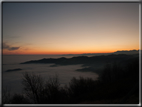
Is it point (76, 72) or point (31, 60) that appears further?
point (76, 72)

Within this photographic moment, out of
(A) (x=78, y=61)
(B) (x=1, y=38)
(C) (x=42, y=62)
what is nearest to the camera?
(B) (x=1, y=38)

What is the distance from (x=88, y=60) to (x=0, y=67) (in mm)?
6052

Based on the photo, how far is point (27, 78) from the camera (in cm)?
697

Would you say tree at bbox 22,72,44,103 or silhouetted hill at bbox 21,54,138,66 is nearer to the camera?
silhouetted hill at bbox 21,54,138,66

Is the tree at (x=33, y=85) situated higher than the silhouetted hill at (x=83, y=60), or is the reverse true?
the silhouetted hill at (x=83, y=60)

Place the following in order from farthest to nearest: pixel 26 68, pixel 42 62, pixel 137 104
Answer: pixel 42 62
pixel 26 68
pixel 137 104

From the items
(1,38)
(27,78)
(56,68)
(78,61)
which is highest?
(1,38)

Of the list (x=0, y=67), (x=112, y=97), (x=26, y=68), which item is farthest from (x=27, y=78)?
(x=112, y=97)

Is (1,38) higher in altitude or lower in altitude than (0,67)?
higher

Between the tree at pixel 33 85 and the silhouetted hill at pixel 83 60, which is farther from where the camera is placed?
the tree at pixel 33 85

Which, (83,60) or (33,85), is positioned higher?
(83,60)

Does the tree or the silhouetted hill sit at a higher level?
the silhouetted hill

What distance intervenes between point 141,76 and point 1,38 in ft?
14.8

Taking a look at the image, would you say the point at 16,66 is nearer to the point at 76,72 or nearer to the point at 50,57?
the point at 50,57
